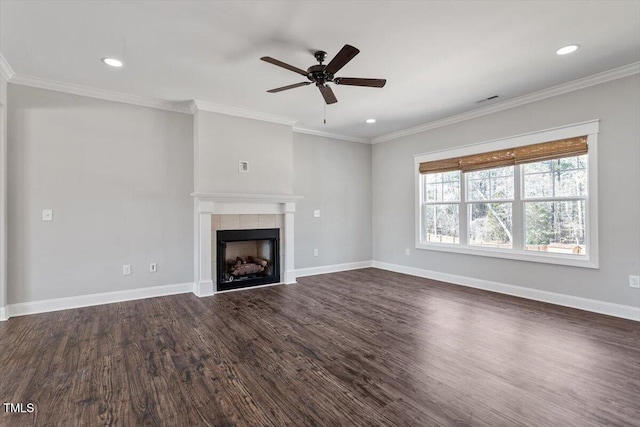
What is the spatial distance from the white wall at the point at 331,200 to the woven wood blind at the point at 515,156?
5.06 feet

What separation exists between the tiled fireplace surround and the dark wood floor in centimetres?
69

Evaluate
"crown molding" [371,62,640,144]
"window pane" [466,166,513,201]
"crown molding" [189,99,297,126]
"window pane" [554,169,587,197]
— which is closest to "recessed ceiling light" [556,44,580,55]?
"crown molding" [371,62,640,144]

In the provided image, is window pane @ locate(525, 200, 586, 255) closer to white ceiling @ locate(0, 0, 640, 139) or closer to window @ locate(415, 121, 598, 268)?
window @ locate(415, 121, 598, 268)

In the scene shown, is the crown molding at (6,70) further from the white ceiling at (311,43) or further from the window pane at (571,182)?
the window pane at (571,182)

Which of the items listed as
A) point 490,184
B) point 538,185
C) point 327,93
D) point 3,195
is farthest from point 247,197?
point 538,185

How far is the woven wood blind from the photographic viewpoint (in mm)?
3795

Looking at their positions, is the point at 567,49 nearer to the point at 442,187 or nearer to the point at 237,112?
the point at 442,187

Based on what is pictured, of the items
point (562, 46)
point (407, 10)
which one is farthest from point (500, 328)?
point (407, 10)

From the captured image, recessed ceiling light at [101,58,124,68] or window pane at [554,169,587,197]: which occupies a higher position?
recessed ceiling light at [101,58,124,68]

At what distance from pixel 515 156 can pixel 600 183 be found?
1.00 metres

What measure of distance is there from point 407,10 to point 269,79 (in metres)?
1.76

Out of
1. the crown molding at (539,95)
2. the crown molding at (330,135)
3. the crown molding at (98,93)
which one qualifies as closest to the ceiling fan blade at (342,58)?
the crown molding at (98,93)

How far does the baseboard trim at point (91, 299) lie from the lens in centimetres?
359

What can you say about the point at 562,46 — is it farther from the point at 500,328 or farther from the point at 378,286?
the point at 378,286
